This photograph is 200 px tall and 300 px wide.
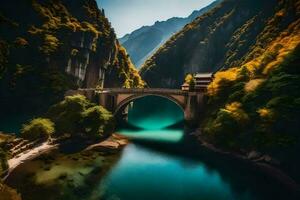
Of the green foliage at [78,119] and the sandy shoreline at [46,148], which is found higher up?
the green foliage at [78,119]

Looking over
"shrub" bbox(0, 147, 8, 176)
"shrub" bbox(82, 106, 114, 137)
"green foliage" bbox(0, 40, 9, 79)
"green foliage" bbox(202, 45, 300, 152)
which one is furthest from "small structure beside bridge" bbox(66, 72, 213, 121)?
"shrub" bbox(0, 147, 8, 176)

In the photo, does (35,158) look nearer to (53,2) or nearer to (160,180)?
(160,180)

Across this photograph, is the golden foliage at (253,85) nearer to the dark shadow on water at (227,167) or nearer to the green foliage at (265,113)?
the green foliage at (265,113)

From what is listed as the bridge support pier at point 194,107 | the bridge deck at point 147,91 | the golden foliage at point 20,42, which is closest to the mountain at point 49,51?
the golden foliage at point 20,42

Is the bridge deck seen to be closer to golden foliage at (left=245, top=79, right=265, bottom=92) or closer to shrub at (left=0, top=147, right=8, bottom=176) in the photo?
golden foliage at (left=245, top=79, right=265, bottom=92)

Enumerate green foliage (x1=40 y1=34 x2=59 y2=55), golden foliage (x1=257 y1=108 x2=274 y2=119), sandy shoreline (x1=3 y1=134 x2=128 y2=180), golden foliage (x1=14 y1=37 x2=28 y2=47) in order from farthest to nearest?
green foliage (x1=40 y1=34 x2=59 y2=55) → golden foliage (x1=14 y1=37 x2=28 y2=47) → golden foliage (x1=257 y1=108 x2=274 y2=119) → sandy shoreline (x1=3 y1=134 x2=128 y2=180)

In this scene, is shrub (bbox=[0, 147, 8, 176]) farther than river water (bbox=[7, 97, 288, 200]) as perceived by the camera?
Yes
